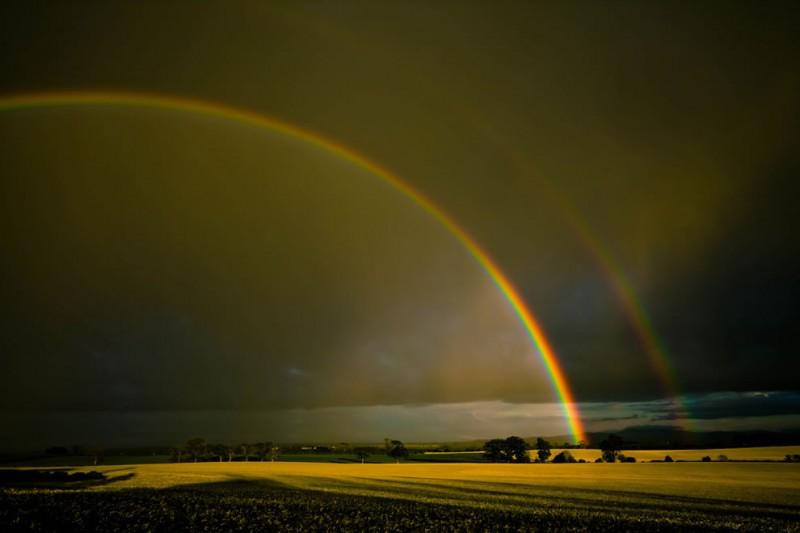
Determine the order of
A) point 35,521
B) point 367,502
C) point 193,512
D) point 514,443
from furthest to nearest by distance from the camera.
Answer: point 514,443 → point 367,502 → point 193,512 → point 35,521

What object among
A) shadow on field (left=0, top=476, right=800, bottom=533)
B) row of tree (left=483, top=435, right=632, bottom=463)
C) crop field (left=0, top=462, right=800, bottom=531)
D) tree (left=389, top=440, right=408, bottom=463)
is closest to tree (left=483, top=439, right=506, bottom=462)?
row of tree (left=483, top=435, right=632, bottom=463)

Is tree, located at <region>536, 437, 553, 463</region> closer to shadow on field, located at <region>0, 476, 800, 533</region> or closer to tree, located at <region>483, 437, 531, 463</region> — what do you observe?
tree, located at <region>483, 437, 531, 463</region>

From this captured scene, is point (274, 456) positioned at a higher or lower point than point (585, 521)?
lower

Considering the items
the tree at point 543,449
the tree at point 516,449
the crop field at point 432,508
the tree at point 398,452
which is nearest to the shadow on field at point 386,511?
the crop field at point 432,508

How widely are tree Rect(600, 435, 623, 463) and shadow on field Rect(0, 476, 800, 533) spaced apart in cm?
9427

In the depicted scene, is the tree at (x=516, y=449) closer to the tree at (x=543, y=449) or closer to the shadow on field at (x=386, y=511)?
the tree at (x=543, y=449)

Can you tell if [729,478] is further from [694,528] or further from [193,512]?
[193,512]

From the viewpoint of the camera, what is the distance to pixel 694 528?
30.4 metres

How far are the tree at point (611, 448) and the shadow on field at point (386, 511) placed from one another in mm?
94273

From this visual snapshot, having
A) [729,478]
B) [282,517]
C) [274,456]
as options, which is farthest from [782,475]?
[274,456]

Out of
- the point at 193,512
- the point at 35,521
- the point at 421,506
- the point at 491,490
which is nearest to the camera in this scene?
the point at 35,521

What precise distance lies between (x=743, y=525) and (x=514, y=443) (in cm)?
12695

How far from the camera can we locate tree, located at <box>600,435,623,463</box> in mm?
134675

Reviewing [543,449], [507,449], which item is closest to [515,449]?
[507,449]
